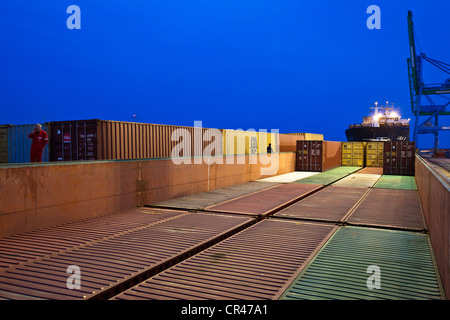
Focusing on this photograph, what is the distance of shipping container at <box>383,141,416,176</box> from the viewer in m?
22.9

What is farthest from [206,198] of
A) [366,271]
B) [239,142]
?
[239,142]

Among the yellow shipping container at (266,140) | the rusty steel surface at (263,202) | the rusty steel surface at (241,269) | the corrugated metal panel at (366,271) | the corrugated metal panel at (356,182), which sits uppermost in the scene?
the yellow shipping container at (266,140)

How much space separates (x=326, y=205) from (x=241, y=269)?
6.43 metres

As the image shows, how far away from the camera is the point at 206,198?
12.0m

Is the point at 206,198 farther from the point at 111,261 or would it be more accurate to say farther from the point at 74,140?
the point at 74,140

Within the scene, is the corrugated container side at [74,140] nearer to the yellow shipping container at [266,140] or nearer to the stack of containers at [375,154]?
the yellow shipping container at [266,140]

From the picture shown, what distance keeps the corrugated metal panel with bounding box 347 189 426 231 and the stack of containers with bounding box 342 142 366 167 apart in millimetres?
17522

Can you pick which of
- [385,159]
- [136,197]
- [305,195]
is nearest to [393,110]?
[385,159]

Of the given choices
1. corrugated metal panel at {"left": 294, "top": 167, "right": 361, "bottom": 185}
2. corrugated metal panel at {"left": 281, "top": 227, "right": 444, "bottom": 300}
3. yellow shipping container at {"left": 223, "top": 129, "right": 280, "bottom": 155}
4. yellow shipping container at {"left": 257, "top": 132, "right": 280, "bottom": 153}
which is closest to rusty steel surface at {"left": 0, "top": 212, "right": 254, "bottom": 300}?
corrugated metal panel at {"left": 281, "top": 227, "right": 444, "bottom": 300}

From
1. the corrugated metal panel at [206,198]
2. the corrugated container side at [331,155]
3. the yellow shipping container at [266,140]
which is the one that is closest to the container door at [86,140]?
the corrugated metal panel at [206,198]

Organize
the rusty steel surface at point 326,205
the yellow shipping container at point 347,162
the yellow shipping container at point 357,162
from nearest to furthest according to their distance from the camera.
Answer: the rusty steel surface at point 326,205 → the yellow shipping container at point 357,162 → the yellow shipping container at point 347,162

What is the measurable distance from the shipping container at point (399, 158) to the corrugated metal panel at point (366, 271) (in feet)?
56.9

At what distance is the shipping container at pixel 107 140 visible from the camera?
591 inches

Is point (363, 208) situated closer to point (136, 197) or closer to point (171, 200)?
point (171, 200)
